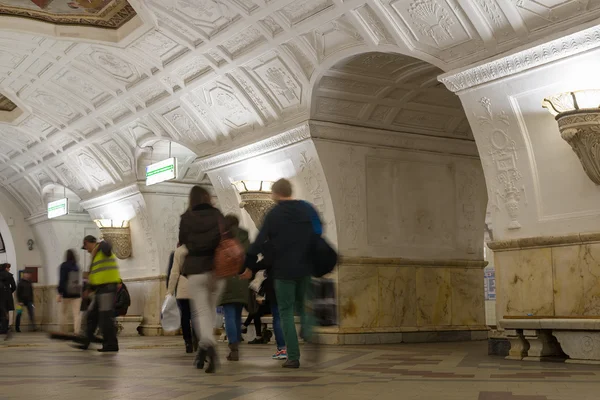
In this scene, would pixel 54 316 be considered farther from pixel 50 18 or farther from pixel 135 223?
pixel 50 18

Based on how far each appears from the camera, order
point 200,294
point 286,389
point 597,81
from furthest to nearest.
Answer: point 597,81
point 200,294
point 286,389

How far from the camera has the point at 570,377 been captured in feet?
22.8

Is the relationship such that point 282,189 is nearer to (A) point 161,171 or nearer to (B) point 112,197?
(A) point 161,171

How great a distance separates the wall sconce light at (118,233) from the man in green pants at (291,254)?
13.7m

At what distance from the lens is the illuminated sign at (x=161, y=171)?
1836 centimetres

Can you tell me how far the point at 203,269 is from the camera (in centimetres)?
759

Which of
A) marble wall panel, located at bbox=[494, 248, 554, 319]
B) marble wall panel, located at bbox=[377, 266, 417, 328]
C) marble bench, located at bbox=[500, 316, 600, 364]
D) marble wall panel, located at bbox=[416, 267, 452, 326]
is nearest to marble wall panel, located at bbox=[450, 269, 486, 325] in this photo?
marble wall panel, located at bbox=[416, 267, 452, 326]

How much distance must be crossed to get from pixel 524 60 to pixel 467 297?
618 cm

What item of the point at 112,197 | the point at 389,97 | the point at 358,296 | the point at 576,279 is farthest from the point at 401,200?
the point at 112,197

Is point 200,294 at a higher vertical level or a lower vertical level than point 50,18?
lower

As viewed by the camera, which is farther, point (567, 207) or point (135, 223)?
point (135, 223)

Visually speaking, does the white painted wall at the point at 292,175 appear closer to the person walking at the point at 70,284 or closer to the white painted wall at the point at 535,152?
the white painted wall at the point at 535,152

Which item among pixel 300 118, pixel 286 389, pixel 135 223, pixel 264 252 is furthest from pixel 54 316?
pixel 286 389

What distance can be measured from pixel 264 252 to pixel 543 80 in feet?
14.1
